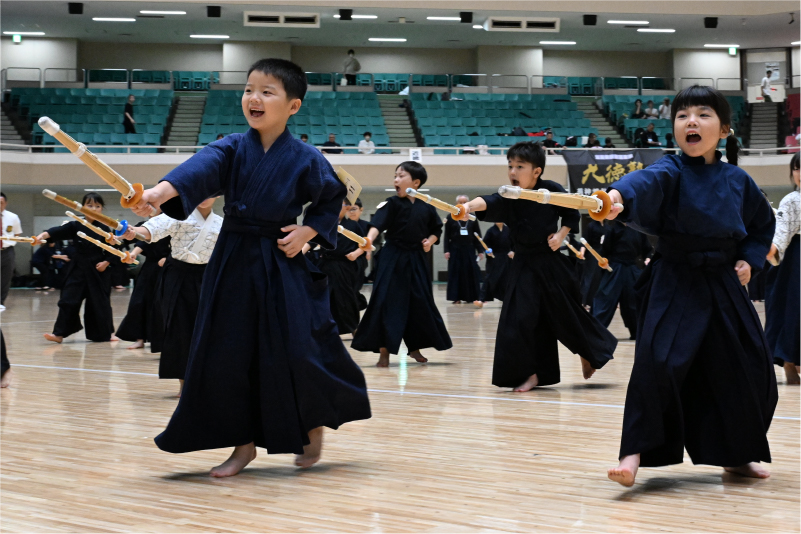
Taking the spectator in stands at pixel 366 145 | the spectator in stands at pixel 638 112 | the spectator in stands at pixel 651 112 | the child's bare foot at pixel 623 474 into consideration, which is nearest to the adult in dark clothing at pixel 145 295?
the child's bare foot at pixel 623 474

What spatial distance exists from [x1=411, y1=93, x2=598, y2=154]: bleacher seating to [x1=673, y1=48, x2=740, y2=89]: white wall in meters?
5.19

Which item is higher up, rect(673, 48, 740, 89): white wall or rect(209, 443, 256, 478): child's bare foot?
rect(673, 48, 740, 89): white wall

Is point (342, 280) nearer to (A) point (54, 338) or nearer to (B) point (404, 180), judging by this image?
(B) point (404, 180)

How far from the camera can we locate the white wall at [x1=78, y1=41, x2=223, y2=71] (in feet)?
88.7

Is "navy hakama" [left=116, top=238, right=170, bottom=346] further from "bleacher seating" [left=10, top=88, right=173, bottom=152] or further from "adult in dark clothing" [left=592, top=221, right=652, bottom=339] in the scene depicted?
"bleacher seating" [left=10, top=88, right=173, bottom=152]

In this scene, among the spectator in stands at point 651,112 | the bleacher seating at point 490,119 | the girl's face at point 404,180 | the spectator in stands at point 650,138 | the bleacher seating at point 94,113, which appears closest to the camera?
the girl's face at point 404,180

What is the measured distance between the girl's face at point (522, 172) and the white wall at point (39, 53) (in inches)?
942

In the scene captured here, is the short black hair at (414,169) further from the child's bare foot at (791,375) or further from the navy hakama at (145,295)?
the navy hakama at (145,295)

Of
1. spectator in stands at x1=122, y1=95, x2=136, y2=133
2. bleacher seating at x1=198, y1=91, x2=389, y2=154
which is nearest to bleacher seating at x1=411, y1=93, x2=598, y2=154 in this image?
bleacher seating at x1=198, y1=91, x2=389, y2=154

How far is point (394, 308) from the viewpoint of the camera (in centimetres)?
731

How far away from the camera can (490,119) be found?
23906mm

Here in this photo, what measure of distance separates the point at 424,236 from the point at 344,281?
2.21m

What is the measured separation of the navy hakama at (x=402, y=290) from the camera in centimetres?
730

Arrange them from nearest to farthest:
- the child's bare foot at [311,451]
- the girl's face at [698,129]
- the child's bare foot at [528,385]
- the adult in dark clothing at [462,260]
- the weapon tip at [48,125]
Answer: the weapon tip at [48,125] → the girl's face at [698,129] → the child's bare foot at [311,451] → the child's bare foot at [528,385] → the adult in dark clothing at [462,260]
